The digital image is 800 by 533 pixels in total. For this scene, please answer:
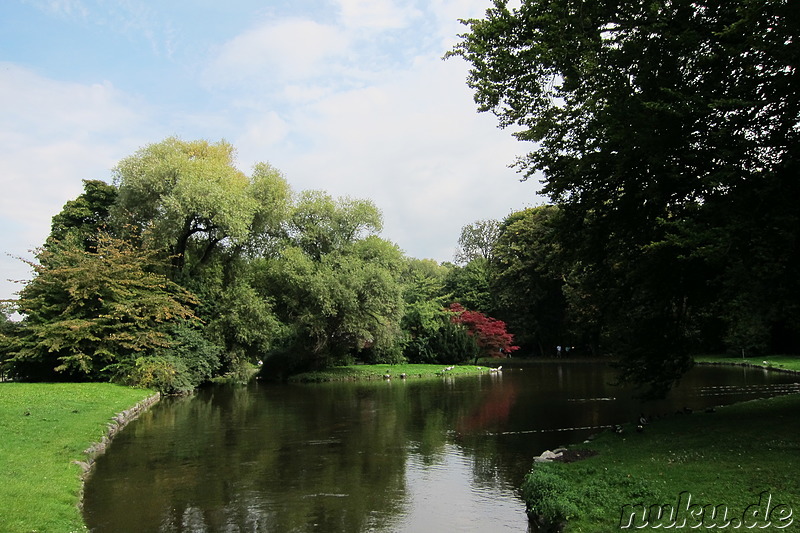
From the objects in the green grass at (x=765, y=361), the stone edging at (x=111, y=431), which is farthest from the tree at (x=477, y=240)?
the stone edging at (x=111, y=431)

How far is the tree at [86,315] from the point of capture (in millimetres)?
24844

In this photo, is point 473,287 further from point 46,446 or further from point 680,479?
point 680,479

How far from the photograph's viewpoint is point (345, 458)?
43.4 ft

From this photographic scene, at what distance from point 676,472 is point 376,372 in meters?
30.0

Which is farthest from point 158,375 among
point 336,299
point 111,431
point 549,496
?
point 549,496

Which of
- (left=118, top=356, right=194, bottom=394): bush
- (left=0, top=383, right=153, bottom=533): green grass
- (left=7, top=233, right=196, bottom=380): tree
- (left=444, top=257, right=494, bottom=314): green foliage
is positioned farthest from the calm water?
(left=444, top=257, right=494, bottom=314): green foliage

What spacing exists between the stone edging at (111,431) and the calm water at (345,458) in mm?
224

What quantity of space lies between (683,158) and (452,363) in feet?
113

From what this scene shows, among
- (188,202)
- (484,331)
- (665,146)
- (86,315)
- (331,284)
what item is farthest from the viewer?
(484,331)

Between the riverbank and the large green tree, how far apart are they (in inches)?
98.1

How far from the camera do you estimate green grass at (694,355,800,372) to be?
3394 cm

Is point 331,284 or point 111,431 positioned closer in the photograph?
point 111,431

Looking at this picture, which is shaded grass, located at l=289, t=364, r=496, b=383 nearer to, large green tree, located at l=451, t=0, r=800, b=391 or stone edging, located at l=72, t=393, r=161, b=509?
stone edging, located at l=72, t=393, r=161, b=509

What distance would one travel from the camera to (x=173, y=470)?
12.3 metres
